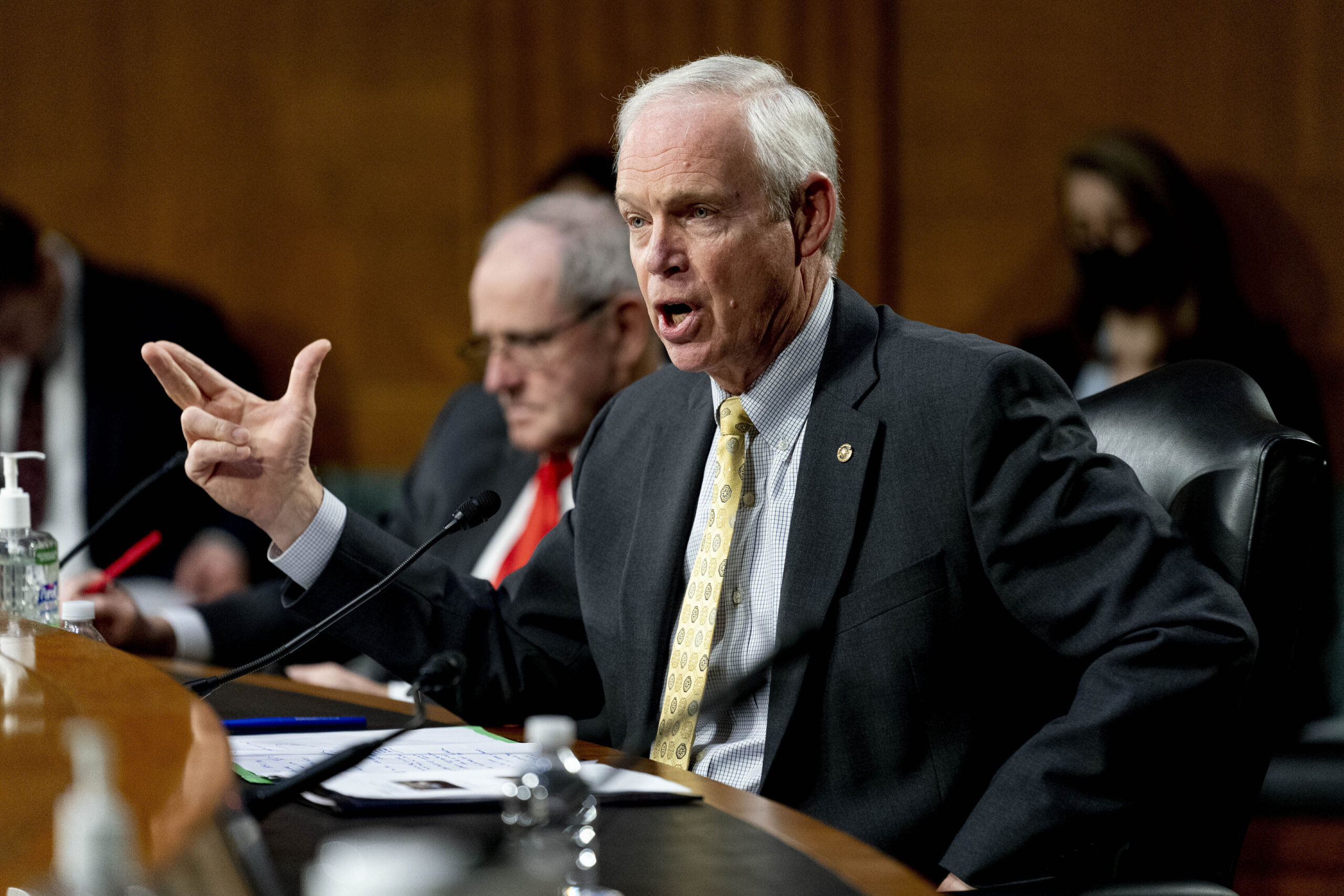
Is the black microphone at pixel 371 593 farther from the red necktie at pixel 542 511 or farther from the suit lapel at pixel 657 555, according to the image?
the red necktie at pixel 542 511

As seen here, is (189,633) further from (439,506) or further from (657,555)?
(657,555)

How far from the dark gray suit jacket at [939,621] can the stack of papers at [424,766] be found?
0.58 ft

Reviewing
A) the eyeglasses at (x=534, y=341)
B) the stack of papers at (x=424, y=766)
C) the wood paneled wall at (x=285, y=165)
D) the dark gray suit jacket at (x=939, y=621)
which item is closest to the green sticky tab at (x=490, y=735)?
the stack of papers at (x=424, y=766)

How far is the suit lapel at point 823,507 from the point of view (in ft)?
4.33

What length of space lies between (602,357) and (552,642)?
804mm

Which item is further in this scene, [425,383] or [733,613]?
[425,383]

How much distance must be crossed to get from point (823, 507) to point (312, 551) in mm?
516

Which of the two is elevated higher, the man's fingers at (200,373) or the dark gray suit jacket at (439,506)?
the man's fingers at (200,373)

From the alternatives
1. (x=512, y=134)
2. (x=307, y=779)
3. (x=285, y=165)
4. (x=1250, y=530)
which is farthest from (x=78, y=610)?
(x=285, y=165)

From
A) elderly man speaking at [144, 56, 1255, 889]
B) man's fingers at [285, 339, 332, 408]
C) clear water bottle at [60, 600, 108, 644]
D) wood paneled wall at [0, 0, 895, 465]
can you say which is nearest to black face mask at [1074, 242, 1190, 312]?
wood paneled wall at [0, 0, 895, 465]

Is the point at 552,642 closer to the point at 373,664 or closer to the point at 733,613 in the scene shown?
the point at 733,613

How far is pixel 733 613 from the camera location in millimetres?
1421

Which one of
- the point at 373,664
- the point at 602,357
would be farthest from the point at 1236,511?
the point at 373,664

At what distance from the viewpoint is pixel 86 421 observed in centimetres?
361
